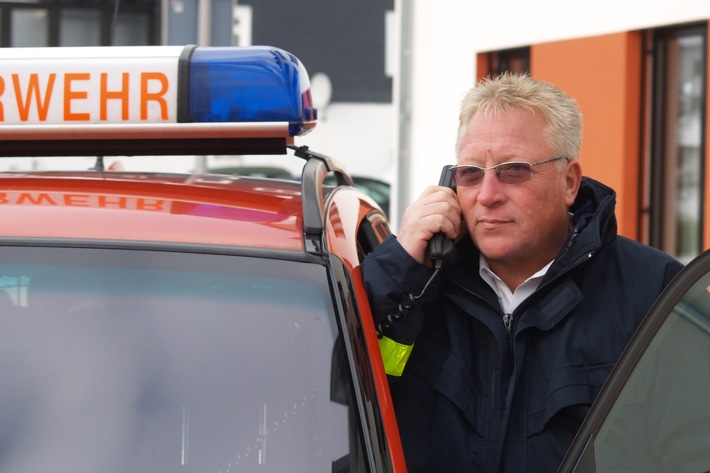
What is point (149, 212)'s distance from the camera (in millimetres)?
2266

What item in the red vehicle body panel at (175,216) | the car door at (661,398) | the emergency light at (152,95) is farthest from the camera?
the emergency light at (152,95)

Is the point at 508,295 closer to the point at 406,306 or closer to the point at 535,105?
the point at 406,306

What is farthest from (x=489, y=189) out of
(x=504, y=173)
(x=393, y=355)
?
(x=393, y=355)

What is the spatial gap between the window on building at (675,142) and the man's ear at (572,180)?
5.87 m

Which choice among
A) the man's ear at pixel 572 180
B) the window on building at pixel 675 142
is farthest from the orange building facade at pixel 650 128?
the man's ear at pixel 572 180

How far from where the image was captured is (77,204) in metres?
2.29

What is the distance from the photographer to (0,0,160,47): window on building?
14.7m

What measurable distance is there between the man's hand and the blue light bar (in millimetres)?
326

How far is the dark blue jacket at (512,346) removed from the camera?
2363 millimetres

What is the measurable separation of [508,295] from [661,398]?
0.61m

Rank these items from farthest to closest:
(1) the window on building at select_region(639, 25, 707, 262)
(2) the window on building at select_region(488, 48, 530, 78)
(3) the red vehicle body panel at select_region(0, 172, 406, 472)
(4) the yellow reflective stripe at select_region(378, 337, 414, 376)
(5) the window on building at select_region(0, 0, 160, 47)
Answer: (5) the window on building at select_region(0, 0, 160, 47)
(2) the window on building at select_region(488, 48, 530, 78)
(1) the window on building at select_region(639, 25, 707, 262)
(4) the yellow reflective stripe at select_region(378, 337, 414, 376)
(3) the red vehicle body panel at select_region(0, 172, 406, 472)

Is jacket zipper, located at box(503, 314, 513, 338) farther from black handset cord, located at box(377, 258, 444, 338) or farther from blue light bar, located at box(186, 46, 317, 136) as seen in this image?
blue light bar, located at box(186, 46, 317, 136)

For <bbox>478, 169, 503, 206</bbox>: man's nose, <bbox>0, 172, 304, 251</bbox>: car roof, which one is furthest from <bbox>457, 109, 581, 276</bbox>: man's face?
<bbox>0, 172, 304, 251</bbox>: car roof

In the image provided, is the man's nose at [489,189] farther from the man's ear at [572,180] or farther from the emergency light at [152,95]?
the emergency light at [152,95]
